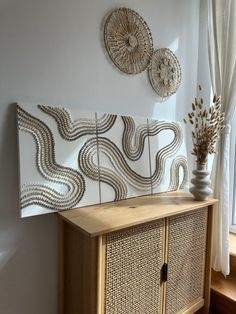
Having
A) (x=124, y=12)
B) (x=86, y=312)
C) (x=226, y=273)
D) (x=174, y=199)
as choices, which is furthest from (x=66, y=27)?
(x=226, y=273)

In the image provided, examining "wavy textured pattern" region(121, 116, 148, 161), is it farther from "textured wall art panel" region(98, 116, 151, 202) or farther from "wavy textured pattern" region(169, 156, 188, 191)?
"wavy textured pattern" region(169, 156, 188, 191)

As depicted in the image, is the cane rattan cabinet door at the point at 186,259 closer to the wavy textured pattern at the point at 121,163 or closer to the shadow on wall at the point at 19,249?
the wavy textured pattern at the point at 121,163

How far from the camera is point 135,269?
1219mm

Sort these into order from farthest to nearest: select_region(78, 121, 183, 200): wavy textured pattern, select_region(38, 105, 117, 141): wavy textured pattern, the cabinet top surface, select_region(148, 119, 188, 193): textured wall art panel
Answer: select_region(148, 119, 188, 193): textured wall art panel, select_region(78, 121, 183, 200): wavy textured pattern, select_region(38, 105, 117, 141): wavy textured pattern, the cabinet top surface

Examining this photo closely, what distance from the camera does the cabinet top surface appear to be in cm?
109

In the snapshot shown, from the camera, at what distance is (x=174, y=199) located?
1.56m

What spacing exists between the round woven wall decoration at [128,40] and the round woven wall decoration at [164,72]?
71 mm

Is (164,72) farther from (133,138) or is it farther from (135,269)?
(135,269)

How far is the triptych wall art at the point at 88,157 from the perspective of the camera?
3.84 ft

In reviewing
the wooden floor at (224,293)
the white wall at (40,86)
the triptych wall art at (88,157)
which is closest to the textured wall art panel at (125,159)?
the triptych wall art at (88,157)

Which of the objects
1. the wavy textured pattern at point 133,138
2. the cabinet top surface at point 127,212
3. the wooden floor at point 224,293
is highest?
the wavy textured pattern at point 133,138

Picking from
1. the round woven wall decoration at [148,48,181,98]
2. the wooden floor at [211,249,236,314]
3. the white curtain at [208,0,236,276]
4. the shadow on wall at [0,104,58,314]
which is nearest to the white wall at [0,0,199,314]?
the shadow on wall at [0,104,58,314]

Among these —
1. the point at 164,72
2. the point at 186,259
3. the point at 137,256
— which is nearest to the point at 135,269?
the point at 137,256

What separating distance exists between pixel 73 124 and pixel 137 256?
743mm
